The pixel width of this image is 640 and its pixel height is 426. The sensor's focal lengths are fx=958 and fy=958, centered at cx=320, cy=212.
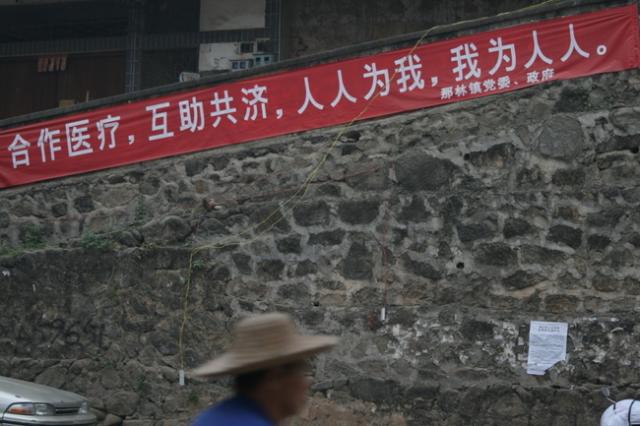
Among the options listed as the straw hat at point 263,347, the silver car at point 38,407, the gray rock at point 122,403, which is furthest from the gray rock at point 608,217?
the straw hat at point 263,347

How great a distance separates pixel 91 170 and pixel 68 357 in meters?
2.06

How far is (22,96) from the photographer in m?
15.2

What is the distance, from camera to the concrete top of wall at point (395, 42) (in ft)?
27.9

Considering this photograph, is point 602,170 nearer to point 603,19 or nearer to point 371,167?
point 603,19

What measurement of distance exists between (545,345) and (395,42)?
318 centimetres

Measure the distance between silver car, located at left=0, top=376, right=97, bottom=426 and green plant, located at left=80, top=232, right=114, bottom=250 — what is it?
2113 mm

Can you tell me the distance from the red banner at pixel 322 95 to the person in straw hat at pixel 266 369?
601 centimetres

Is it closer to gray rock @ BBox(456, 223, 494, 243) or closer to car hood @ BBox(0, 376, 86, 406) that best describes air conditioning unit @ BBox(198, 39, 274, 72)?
gray rock @ BBox(456, 223, 494, 243)

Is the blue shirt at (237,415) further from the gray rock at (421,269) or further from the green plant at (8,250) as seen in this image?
the green plant at (8,250)

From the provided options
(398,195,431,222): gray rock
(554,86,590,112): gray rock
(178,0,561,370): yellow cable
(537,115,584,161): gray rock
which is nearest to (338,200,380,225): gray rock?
(398,195,431,222): gray rock

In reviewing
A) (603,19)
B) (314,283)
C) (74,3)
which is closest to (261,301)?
(314,283)

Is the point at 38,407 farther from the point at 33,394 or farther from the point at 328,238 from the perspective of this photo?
the point at 328,238

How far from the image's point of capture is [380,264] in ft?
29.3

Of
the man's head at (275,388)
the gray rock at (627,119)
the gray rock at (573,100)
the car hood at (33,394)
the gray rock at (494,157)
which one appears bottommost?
the car hood at (33,394)
